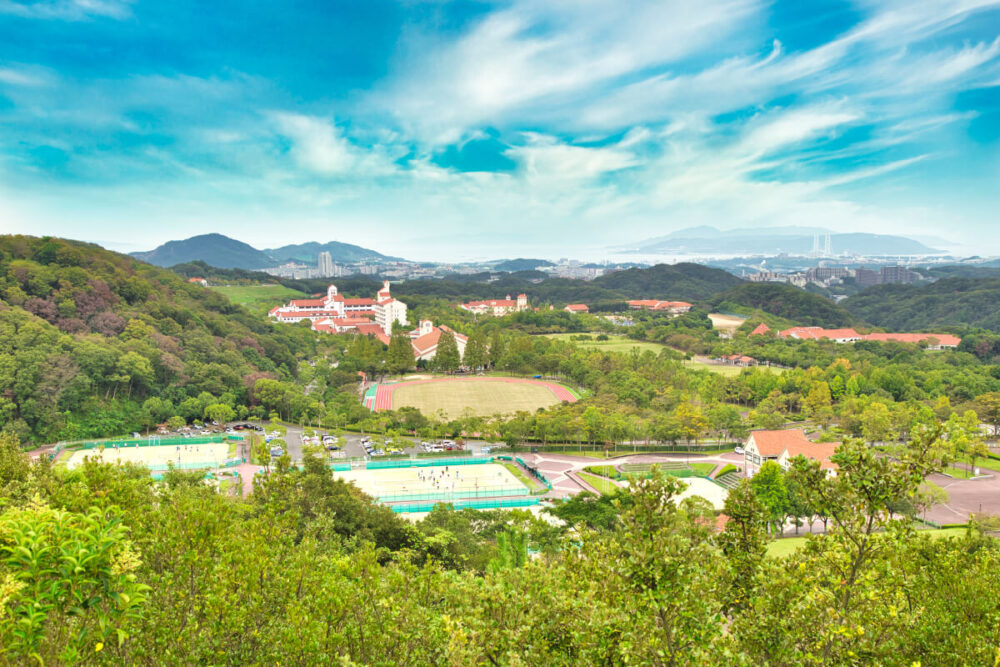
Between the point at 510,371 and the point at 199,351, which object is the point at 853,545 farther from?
the point at 510,371

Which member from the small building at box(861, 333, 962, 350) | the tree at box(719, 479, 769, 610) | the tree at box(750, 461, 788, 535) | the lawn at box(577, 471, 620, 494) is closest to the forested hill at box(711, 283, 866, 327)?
the small building at box(861, 333, 962, 350)

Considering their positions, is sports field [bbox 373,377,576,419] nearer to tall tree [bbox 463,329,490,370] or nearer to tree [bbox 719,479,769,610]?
tall tree [bbox 463,329,490,370]

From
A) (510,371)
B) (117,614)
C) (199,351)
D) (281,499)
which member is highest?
(117,614)

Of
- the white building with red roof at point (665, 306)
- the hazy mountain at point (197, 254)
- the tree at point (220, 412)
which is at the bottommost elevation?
the tree at point (220, 412)

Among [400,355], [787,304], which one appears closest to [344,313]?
[400,355]

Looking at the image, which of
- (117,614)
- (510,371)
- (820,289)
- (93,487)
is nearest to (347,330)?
(510,371)

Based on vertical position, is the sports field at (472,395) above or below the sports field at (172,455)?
below

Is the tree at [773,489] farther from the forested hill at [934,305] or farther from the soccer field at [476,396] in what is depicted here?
the forested hill at [934,305]

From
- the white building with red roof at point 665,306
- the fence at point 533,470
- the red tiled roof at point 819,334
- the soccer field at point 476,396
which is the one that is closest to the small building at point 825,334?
the red tiled roof at point 819,334
